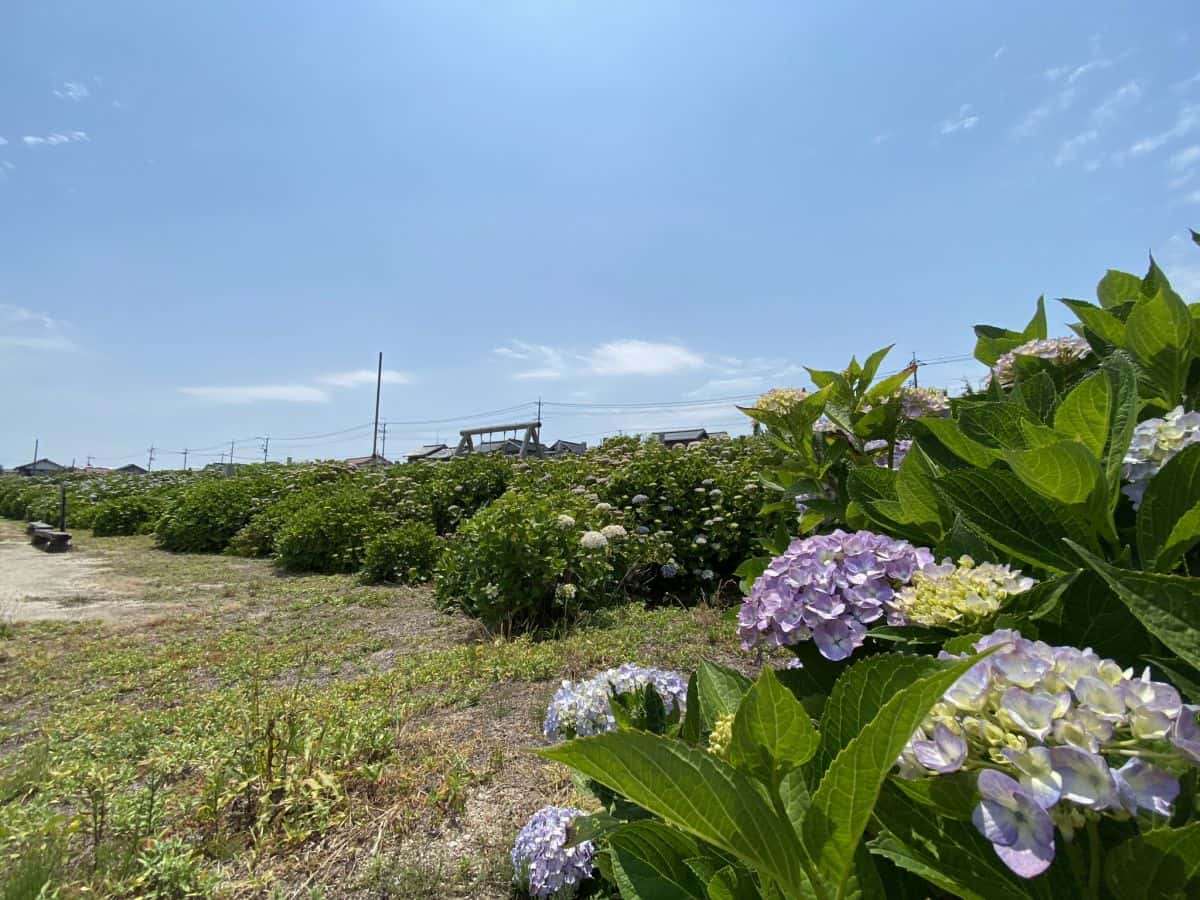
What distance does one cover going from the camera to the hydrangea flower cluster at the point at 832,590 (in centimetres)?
87

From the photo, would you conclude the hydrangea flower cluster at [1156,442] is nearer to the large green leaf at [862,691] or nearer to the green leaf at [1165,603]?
the green leaf at [1165,603]

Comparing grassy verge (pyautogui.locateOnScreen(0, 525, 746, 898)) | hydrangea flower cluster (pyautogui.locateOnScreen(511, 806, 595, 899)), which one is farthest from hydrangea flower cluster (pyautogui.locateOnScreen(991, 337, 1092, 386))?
grassy verge (pyautogui.locateOnScreen(0, 525, 746, 898))

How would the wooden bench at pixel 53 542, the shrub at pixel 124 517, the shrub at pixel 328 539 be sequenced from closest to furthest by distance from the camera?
the shrub at pixel 328 539
the wooden bench at pixel 53 542
the shrub at pixel 124 517

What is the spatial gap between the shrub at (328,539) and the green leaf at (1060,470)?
8.03 meters

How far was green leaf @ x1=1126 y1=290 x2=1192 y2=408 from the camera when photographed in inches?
39.4

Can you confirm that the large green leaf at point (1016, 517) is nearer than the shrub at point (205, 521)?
Yes

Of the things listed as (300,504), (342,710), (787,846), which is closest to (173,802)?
(342,710)

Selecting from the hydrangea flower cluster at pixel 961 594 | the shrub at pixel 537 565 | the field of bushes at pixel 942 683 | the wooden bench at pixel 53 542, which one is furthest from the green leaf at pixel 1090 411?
the wooden bench at pixel 53 542

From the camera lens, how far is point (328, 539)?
8.30 meters

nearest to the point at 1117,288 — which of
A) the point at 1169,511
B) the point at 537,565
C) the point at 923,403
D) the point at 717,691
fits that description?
the point at 923,403

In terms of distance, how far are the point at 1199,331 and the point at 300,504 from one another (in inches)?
422

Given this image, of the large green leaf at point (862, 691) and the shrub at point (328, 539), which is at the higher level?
the large green leaf at point (862, 691)

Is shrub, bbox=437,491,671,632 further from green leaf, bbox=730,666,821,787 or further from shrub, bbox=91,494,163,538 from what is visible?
shrub, bbox=91,494,163,538

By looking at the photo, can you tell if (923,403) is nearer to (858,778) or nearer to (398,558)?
(858,778)
